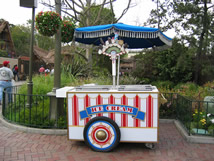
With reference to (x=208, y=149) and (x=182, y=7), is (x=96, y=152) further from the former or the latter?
(x=182, y=7)

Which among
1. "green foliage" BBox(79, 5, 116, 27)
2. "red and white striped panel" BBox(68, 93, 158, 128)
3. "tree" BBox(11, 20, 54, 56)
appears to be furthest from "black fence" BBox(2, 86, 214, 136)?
"tree" BBox(11, 20, 54, 56)

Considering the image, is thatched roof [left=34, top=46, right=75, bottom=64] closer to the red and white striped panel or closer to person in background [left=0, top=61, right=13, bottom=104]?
person in background [left=0, top=61, right=13, bottom=104]

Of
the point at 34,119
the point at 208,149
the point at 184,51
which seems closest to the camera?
the point at 208,149

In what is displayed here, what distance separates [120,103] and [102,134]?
66 cm

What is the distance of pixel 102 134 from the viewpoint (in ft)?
12.5

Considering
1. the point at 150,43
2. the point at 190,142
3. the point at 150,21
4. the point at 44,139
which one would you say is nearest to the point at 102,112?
the point at 44,139

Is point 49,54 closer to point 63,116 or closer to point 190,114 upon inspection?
point 63,116

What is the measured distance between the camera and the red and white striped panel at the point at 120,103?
3.76 metres

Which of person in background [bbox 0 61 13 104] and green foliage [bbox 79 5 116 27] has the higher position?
green foliage [bbox 79 5 116 27]

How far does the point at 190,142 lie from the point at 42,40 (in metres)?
50.2

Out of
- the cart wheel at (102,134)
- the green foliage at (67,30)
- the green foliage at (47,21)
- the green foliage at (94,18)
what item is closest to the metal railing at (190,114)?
the cart wheel at (102,134)

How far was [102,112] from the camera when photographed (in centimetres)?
388

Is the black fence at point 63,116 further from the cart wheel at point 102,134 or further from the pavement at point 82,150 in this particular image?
the cart wheel at point 102,134

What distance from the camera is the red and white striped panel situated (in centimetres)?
376
